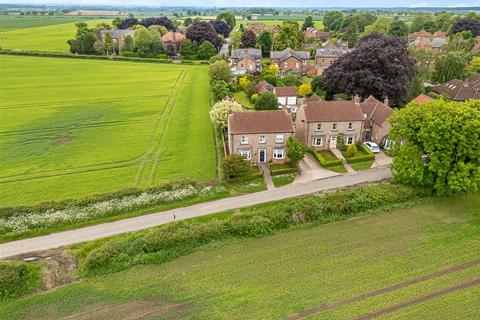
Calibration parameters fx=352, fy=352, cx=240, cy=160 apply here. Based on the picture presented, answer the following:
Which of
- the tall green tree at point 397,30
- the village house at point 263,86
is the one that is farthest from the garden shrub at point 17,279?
the tall green tree at point 397,30

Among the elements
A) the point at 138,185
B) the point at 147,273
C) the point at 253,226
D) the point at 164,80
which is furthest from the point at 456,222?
the point at 164,80

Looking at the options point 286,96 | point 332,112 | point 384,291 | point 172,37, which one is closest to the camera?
point 384,291

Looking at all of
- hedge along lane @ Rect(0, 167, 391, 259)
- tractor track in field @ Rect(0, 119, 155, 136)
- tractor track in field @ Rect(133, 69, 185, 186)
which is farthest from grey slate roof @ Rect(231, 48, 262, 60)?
hedge along lane @ Rect(0, 167, 391, 259)

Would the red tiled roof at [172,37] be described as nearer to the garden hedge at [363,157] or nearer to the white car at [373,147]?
the white car at [373,147]

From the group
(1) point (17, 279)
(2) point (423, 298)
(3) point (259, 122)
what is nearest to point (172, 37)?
(3) point (259, 122)

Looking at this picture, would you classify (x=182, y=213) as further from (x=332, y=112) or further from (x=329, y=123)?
(x=332, y=112)

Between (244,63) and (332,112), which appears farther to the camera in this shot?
(244,63)
